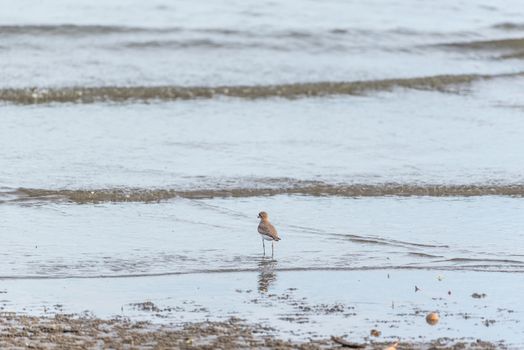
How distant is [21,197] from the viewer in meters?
11.4

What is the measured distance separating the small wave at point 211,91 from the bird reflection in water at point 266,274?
8170 mm

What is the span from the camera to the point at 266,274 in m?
8.88

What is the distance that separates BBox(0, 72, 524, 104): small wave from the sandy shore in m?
9.75

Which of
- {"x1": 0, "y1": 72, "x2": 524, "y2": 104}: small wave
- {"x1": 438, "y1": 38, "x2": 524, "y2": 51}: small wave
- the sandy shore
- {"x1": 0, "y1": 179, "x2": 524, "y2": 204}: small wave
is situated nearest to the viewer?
the sandy shore

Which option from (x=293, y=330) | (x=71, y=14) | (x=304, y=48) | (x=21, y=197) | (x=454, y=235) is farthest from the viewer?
(x=71, y=14)

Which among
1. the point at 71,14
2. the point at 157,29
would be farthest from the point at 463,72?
the point at 71,14

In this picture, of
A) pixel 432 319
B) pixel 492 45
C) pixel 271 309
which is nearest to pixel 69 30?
pixel 492 45

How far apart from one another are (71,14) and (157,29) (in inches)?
74.3

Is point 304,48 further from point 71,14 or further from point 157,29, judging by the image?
point 71,14

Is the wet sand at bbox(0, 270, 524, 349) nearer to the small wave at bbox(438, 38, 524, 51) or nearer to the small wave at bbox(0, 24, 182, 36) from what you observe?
the small wave at bbox(0, 24, 182, 36)

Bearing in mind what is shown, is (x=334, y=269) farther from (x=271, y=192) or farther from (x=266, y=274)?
(x=271, y=192)

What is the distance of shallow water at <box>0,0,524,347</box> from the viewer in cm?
862

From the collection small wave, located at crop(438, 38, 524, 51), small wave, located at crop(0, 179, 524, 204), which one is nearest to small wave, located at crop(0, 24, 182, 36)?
small wave, located at crop(438, 38, 524, 51)

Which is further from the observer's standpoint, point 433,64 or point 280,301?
point 433,64
